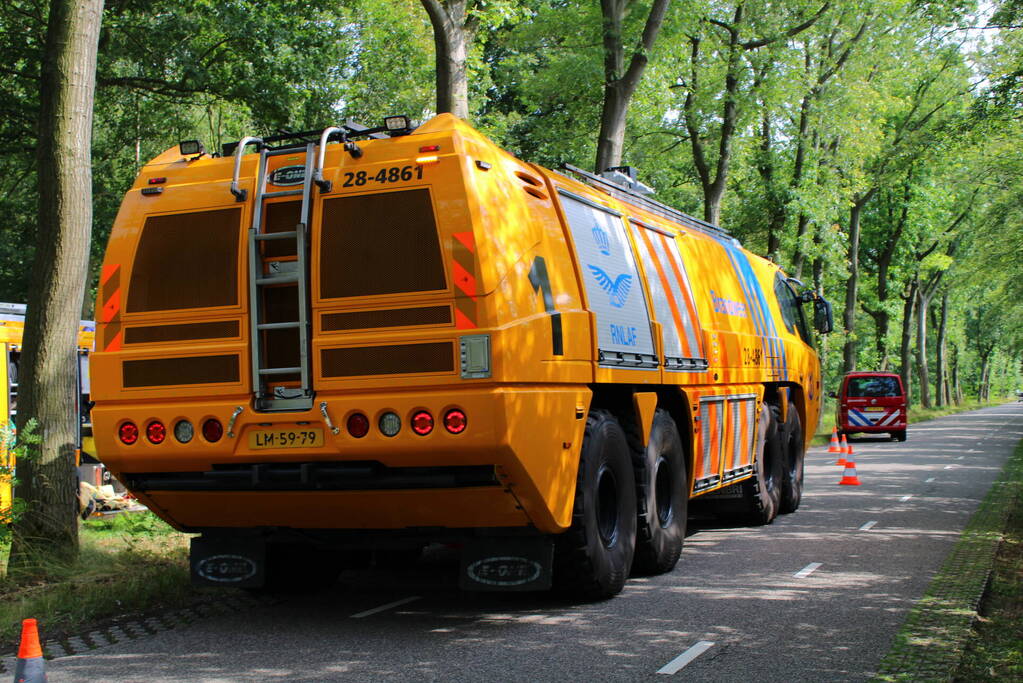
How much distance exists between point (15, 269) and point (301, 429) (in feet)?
83.1

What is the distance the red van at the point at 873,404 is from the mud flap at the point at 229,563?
28200 mm

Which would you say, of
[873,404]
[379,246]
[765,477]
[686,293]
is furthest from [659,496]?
[873,404]

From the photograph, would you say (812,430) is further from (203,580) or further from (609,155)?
(203,580)

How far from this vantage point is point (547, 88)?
25.0 m

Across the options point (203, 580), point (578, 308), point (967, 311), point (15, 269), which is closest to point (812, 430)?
point (578, 308)

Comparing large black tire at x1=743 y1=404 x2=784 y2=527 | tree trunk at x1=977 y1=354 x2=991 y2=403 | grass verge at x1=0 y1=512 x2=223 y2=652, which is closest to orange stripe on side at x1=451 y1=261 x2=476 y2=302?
grass verge at x1=0 y1=512 x2=223 y2=652

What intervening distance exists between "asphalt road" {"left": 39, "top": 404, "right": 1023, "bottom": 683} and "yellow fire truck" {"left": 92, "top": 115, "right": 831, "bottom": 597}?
1.37 ft

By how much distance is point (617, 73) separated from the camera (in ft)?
63.6

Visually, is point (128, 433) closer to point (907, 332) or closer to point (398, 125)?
point (398, 125)

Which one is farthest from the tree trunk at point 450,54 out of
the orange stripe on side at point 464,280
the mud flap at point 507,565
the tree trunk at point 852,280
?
the tree trunk at point 852,280

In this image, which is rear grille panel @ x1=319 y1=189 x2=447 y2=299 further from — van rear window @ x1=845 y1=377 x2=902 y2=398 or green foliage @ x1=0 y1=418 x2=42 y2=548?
van rear window @ x1=845 y1=377 x2=902 y2=398

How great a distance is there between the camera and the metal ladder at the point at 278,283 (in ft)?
23.1

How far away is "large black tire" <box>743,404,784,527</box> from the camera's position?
12.9m

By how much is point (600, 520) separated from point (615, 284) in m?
1.71
